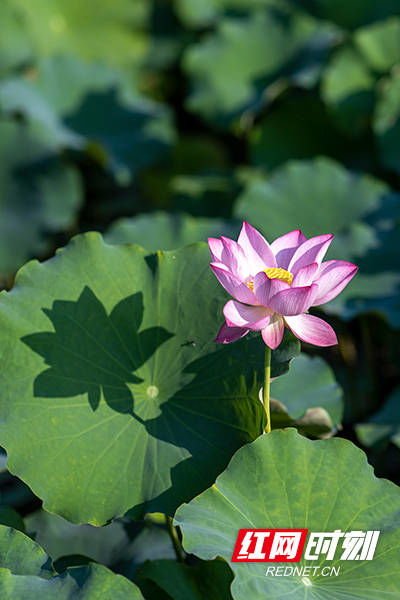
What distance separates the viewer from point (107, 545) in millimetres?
1738

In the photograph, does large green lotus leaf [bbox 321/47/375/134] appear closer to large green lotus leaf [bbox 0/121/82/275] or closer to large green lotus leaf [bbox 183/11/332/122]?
large green lotus leaf [bbox 183/11/332/122]

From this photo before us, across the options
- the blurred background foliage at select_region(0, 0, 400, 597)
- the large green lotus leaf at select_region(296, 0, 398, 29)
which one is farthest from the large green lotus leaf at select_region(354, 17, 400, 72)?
the large green lotus leaf at select_region(296, 0, 398, 29)

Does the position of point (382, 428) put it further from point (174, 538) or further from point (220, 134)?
point (220, 134)

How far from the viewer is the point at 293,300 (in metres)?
1.20

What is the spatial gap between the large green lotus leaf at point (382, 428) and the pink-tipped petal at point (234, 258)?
2.77ft

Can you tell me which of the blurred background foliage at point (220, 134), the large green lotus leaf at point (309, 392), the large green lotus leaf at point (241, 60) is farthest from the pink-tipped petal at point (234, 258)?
the large green lotus leaf at point (241, 60)

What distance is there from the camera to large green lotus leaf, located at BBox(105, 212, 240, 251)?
94.7 inches

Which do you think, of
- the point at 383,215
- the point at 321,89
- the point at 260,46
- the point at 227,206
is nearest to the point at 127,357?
the point at 383,215

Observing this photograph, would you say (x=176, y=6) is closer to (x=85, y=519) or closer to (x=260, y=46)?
(x=260, y=46)

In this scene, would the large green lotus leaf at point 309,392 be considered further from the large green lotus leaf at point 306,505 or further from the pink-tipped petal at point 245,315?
the pink-tipped petal at point 245,315

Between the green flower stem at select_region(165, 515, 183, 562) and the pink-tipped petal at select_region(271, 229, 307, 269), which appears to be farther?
the green flower stem at select_region(165, 515, 183, 562)

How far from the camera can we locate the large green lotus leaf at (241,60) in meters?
3.31

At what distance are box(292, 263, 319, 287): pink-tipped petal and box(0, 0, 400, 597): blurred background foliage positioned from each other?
113 centimetres

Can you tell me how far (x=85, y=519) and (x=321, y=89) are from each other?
235 centimetres
